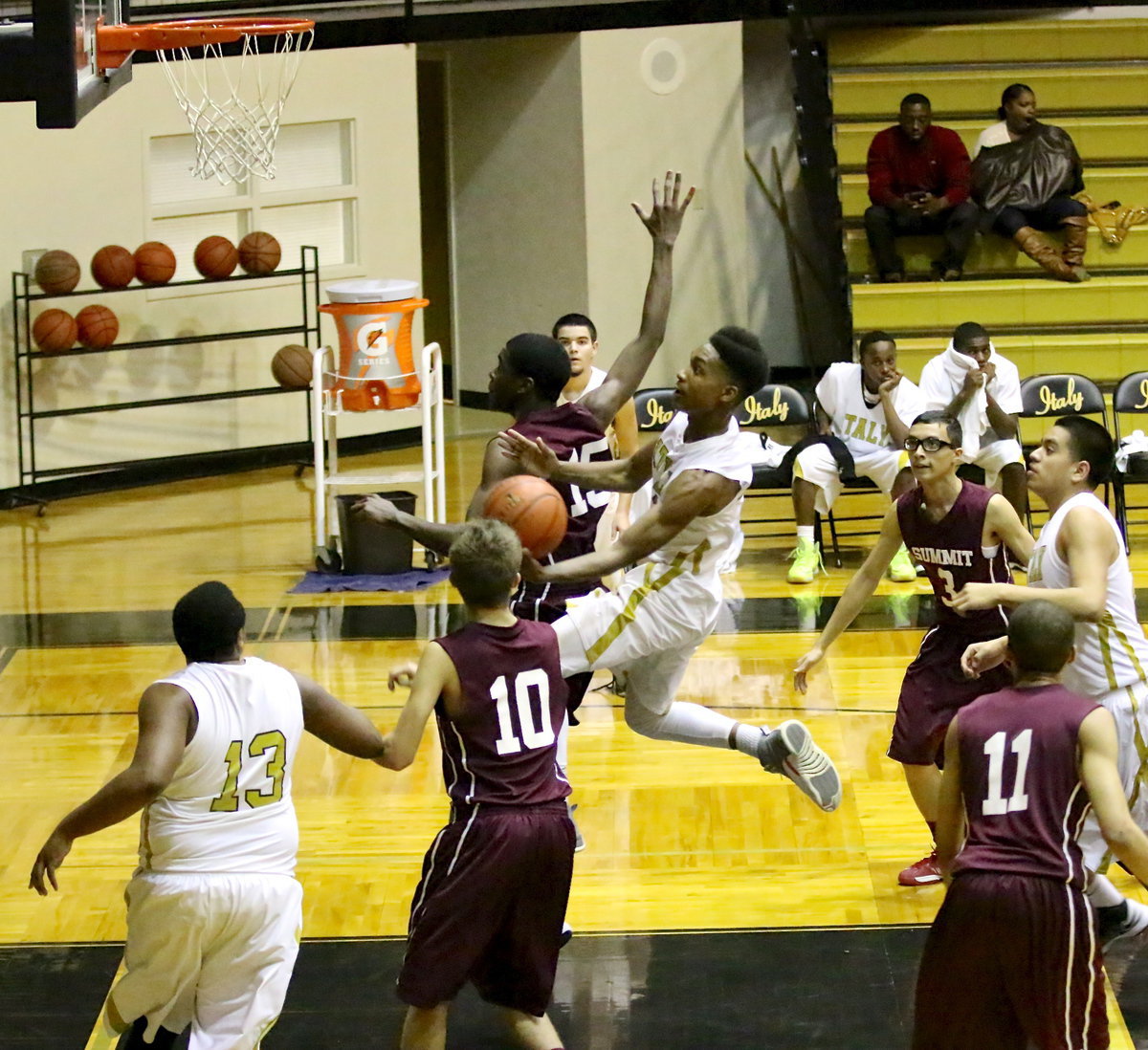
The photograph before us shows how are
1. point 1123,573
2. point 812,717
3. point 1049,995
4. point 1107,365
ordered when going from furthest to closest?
point 1107,365 → point 812,717 → point 1123,573 → point 1049,995

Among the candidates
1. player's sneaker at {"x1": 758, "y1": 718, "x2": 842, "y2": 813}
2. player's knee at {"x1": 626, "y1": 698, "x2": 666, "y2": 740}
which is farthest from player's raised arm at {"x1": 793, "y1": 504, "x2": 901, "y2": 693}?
player's knee at {"x1": 626, "y1": 698, "x2": 666, "y2": 740}

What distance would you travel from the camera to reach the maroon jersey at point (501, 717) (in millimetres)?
3912

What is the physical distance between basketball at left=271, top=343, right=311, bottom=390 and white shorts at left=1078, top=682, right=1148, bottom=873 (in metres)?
8.36

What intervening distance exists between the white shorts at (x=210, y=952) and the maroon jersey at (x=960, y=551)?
2.21m

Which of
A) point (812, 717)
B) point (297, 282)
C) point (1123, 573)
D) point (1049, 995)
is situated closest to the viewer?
point (1049, 995)

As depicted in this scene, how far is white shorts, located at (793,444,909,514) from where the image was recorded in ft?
31.0

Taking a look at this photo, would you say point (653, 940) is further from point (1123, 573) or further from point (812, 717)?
point (812, 717)

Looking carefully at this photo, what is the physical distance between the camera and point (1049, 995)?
3492mm

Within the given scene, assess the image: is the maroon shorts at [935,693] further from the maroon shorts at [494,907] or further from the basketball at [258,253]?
the basketball at [258,253]

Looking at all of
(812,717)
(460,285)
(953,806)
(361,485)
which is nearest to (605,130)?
(460,285)

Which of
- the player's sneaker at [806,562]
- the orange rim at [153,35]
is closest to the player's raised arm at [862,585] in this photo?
the orange rim at [153,35]

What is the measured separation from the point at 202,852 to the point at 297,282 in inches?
391

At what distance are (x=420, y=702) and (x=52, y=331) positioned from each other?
27.5 ft

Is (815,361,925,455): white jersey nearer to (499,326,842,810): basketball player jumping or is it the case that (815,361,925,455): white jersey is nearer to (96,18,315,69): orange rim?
(96,18,315,69): orange rim
